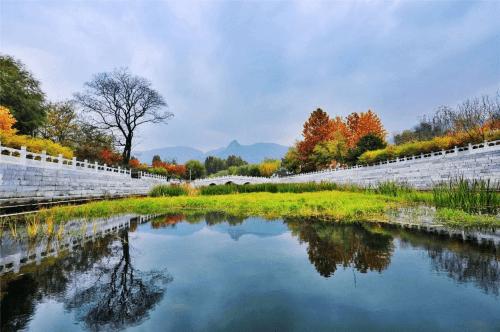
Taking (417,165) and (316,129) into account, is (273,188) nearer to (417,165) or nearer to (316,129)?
(417,165)

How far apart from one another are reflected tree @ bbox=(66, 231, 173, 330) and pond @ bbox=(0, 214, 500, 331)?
0.05 ft

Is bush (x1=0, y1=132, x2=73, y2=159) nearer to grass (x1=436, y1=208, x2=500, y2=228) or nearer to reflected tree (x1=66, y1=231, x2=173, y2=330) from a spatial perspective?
reflected tree (x1=66, y1=231, x2=173, y2=330)

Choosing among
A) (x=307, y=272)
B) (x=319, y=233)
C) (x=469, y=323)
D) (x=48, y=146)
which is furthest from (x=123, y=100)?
(x=469, y=323)

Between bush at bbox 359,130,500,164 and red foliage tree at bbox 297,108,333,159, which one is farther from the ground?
red foliage tree at bbox 297,108,333,159

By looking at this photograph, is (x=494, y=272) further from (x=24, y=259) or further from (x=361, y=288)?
(x=24, y=259)

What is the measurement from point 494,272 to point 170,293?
471cm

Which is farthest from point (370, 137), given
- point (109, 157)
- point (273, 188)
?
point (109, 157)

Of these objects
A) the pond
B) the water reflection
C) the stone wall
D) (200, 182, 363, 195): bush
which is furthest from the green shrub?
the stone wall

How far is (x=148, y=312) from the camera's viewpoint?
3.20m

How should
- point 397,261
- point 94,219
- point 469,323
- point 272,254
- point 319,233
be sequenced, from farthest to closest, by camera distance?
point 94,219 → point 319,233 → point 272,254 → point 397,261 → point 469,323

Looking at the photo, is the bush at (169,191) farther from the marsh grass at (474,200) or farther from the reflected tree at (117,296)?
the marsh grass at (474,200)

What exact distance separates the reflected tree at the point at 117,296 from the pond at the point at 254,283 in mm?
16

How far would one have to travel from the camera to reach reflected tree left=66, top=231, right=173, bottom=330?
3047 millimetres

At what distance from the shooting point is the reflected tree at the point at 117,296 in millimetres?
3047
